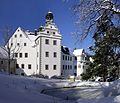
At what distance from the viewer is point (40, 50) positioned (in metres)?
66.7

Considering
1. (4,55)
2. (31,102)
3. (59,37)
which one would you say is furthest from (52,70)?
(31,102)

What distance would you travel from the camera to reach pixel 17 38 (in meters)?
71.5

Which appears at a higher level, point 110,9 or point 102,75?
point 110,9

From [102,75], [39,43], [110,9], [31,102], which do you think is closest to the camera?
[31,102]

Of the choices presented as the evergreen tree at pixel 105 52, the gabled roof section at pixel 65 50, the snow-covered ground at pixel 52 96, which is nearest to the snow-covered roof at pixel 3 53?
the gabled roof section at pixel 65 50

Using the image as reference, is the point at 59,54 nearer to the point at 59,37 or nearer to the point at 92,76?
the point at 59,37

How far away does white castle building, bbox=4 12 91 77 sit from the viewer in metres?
66.9

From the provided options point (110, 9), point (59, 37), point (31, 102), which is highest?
point (59, 37)

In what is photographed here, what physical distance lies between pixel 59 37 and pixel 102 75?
2842 cm

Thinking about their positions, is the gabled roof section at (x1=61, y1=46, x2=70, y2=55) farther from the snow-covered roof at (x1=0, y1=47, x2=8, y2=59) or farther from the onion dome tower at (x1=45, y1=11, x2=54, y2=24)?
the snow-covered roof at (x1=0, y1=47, x2=8, y2=59)

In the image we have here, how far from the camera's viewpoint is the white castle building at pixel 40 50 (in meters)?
66.9

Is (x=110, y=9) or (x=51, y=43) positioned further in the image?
(x=51, y=43)

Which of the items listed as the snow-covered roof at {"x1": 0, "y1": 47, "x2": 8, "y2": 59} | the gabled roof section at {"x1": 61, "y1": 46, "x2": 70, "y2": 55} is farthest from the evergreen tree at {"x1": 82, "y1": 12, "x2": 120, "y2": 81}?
the gabled roof section at {"x1": 61, "y1": 46, "x2": 70, "y2": 55}

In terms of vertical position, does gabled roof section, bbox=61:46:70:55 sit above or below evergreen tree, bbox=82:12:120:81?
above
